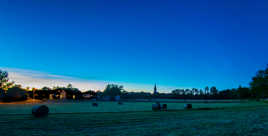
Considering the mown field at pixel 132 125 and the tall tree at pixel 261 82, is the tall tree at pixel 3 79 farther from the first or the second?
the tall tree at pixel 261 82

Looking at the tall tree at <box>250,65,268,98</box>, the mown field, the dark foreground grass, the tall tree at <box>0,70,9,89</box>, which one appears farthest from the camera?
the tall tree at <box>0,70,9,89</box>

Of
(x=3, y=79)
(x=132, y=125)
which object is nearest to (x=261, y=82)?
(x=132, y=125)

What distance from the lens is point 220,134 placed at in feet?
26.9

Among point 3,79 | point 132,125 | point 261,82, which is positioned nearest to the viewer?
point 132,125

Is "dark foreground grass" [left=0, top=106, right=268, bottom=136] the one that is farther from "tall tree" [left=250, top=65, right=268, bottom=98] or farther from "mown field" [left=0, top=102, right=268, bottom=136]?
"tall tree" [left=250, top=65, right=268, bottom=98]

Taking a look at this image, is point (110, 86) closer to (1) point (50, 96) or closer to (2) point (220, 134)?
(1) point (50, 96)

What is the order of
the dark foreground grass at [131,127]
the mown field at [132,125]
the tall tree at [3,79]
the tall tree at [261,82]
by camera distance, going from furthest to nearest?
1. the tall tree at [3,79]
2. the tall tree at [261,82]
3. the mown field at [132,125]
4. the dark foreground grass at [131,127]

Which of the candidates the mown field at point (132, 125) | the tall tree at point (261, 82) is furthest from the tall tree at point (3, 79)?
the tall tree at point (261, 82)

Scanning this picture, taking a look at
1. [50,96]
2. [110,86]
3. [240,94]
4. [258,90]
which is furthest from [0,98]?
[110,86]

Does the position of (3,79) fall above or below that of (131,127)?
above

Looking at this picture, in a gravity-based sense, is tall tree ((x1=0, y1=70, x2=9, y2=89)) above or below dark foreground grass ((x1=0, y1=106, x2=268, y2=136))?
above

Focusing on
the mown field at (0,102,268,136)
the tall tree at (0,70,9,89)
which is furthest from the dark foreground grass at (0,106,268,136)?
the tall tree at (0,70,9,89)

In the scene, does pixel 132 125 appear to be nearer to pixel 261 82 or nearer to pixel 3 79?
pixel 261 82

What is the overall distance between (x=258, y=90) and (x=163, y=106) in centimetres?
4422
